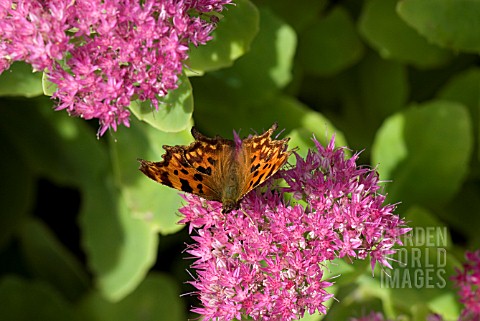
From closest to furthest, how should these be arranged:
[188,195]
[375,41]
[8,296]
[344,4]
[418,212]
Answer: [188,195]
[418,212]
[375,41]
[8,296]
[344,4]

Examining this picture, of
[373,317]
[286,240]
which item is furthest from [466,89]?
[286,240]

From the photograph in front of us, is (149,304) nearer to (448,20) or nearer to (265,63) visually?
(265,63)

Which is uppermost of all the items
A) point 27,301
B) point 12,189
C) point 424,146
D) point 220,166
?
point 220,166

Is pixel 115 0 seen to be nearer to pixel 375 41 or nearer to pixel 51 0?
pixel 51 0

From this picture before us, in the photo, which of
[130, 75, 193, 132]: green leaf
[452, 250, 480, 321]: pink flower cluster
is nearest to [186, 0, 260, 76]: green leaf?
[130, 75, 193, 132]: green leaf

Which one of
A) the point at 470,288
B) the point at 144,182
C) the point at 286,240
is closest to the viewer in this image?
the point at 286,240

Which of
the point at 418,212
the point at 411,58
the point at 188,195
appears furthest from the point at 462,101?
the point at 188,195

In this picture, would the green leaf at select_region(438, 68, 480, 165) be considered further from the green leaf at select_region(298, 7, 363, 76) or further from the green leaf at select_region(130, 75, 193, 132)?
the green leaf at select_region(130, 75, 193, 132)
